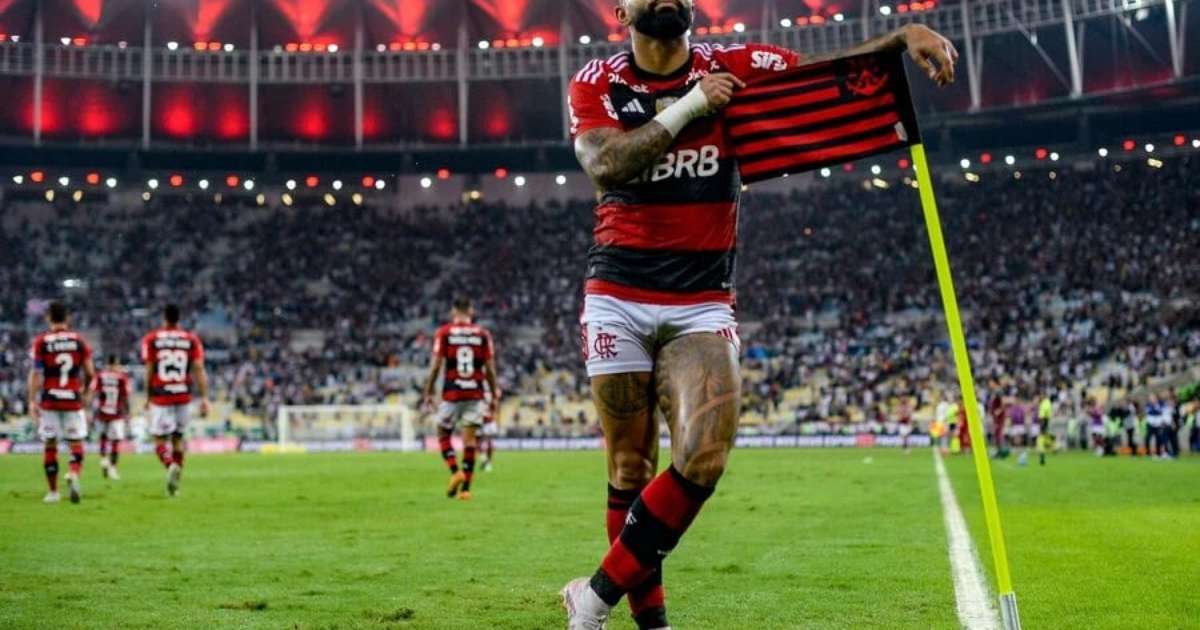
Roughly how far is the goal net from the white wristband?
38.0 metres

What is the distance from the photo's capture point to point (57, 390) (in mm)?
16094

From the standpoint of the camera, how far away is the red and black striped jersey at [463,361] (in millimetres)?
16531

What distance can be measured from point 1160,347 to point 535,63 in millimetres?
29093

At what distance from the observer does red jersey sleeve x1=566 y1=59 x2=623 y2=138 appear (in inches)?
207

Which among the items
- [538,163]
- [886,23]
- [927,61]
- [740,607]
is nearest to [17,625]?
[740,607]

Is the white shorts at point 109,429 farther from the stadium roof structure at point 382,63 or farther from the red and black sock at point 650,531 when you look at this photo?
the stadium roof structure at point 382,63

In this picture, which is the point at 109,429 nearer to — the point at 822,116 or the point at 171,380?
the point at 171,380

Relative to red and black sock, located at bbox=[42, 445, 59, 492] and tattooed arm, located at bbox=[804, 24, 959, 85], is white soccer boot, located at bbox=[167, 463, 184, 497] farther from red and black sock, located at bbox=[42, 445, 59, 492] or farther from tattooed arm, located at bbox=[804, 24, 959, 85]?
tattooed arm, located at bbox=[804, 24, 959, 85]

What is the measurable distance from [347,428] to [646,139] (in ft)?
131

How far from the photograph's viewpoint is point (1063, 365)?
43406mm

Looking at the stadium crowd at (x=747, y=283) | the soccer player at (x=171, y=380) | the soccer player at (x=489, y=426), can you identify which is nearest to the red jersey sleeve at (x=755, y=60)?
the soccer player at (x=489, y=426)

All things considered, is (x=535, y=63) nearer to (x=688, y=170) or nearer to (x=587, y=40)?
(x=587, y=40)

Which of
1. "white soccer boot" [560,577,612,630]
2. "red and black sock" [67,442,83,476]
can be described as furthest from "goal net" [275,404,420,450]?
"white soccer boot" [560,577,612,630]

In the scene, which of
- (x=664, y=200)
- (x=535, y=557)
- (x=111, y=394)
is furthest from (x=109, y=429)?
(x=664, y=200)
